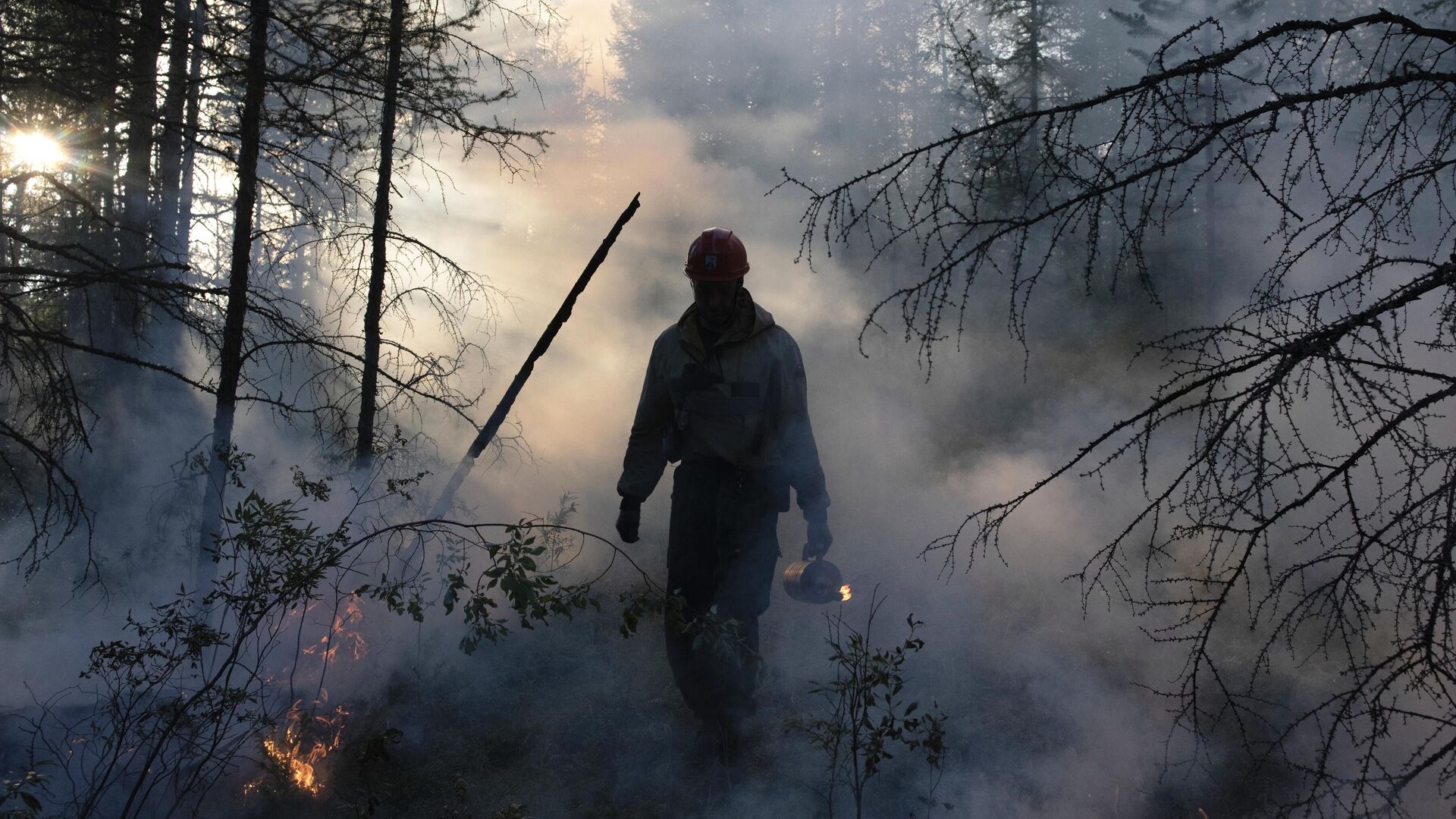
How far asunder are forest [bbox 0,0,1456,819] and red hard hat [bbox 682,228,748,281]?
1.64 ft

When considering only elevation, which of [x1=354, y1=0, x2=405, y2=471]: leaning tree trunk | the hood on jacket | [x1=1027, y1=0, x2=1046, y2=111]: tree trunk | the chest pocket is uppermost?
[x1=1027, y1=0, x2=1046, y2=111]: tree trunk

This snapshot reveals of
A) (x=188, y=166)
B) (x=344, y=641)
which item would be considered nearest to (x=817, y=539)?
(x=344, y=641)

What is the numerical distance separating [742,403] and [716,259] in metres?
0.74

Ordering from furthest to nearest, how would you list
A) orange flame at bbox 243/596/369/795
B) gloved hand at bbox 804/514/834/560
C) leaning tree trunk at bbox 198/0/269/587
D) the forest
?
1. leaning tree trunk at bbox 198/0/269/587
2. gloved hand at bbox 804/514/834/560
3. orange flame at bbox 243/596/369/795
4. the forest

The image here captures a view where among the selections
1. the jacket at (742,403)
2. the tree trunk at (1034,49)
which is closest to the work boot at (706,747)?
the jacket at (742,403)

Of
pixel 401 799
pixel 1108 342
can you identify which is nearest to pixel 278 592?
pixel 401 799

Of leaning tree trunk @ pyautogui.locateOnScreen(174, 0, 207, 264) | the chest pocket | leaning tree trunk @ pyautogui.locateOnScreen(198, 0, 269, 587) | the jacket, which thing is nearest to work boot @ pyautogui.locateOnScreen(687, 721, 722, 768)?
the jacket

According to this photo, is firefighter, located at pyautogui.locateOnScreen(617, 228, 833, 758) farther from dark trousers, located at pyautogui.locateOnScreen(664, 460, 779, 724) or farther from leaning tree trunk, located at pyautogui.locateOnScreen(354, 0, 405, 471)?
leaning tree trunk, located at pyautogui.locateOnScreen(354, 0, 405, 471)

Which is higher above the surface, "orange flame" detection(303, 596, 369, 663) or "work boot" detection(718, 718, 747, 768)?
"orange flame" detection(303, 596, 369, 663)

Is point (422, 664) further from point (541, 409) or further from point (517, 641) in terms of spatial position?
point (541, 409)

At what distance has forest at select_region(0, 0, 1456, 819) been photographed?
2.44 metres

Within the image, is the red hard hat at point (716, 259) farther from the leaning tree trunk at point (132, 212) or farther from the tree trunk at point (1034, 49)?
the tree trunk at point (1034, 49)

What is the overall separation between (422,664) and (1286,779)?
15.7 feet

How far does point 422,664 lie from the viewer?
5.39 meters
